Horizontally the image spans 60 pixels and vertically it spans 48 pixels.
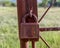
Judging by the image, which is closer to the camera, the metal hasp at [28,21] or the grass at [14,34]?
the metal hasp at [28,21]

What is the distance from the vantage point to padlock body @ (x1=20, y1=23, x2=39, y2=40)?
3.43 ft

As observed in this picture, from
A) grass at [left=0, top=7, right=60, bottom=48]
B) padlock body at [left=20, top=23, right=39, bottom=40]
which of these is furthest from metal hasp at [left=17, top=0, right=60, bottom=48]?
grass at [left=0, top=7, right=60, bottom=48]

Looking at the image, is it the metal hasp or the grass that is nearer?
the metal hasp

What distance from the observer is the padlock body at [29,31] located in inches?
41.1

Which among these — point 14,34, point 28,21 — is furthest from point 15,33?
point 28,21

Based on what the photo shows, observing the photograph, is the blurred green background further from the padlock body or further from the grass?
the padlock body

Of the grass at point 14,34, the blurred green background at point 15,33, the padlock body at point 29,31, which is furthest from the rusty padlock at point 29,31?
the grass at point 14,34

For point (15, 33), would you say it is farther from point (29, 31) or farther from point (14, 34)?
point (29, 31)

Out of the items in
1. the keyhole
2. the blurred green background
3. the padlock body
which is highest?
the keyhole

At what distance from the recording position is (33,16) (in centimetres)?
108

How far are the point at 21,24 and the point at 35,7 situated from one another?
91 millimetres

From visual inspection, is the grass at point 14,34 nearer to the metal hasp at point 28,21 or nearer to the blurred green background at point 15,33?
the blurred green background at point 15,33

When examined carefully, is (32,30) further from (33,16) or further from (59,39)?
(59,39)

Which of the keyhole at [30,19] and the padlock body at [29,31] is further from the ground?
the keyhole at [30,19]
